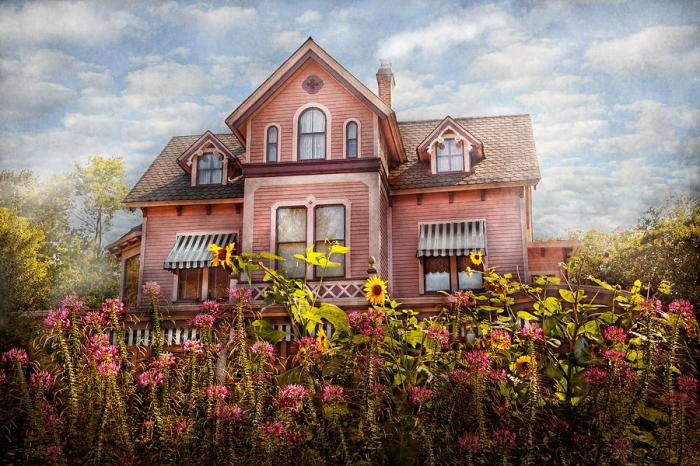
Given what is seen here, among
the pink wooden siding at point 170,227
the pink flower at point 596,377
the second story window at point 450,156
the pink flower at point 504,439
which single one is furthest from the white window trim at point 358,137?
the pink flower at point 504,439

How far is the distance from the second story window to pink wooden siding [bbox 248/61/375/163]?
2.23 m

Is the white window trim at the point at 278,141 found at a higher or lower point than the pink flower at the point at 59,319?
higher

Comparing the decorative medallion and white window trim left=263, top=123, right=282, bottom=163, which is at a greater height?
the decorative medallion

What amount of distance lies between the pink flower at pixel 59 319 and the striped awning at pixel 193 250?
34.5ft

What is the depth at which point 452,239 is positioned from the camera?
515 inches

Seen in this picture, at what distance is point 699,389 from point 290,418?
2088mm

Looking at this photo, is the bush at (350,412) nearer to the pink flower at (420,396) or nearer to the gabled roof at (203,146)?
the pink flower at (420,396)

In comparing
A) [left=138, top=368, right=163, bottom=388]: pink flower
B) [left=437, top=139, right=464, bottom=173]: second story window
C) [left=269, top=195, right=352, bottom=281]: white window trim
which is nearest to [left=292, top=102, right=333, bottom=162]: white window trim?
[left=269, top=195, right=352, bottom=281]: white window trim

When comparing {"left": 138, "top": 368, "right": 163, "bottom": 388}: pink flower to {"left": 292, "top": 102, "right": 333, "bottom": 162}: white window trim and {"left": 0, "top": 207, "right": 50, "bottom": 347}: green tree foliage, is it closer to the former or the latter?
{"left": 0, "top": 207, "right": 50, "bottom": 347}: green tree foliage

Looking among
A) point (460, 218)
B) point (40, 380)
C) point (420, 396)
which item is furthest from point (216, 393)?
point (460, 218)

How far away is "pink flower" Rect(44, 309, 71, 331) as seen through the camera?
10.6 feet

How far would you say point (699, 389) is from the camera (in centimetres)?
317

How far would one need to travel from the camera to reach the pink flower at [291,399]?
2.86m

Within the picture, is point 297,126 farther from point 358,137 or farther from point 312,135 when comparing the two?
point 358,137
